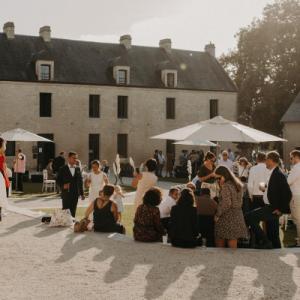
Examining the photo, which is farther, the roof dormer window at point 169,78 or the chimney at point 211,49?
the chimney at point 211,49

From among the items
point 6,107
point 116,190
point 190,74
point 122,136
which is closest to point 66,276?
point 116,190

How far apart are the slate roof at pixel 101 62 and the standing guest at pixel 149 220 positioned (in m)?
27.6

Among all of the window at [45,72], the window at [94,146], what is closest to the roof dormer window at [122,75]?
the window at [94,146]

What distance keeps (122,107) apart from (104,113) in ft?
4.97

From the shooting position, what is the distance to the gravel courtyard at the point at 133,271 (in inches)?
300

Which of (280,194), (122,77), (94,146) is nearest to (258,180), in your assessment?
(280,194)

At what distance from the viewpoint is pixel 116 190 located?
43.8 feet

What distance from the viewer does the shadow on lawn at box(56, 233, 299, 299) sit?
308 inches

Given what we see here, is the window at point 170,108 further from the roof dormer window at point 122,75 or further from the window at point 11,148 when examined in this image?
the window at point 11,148

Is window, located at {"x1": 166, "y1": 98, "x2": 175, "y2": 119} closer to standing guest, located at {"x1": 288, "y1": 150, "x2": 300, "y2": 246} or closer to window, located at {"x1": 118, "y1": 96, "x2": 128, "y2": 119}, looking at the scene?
window, located at {"x1": 118, "y1": 96, "x2": 128, "y2": 119}

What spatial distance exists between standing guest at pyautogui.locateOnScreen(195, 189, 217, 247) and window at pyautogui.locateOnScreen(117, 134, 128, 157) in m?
30.1

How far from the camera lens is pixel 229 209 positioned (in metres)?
10.5

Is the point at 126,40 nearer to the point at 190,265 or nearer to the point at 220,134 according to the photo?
the point at 220,134

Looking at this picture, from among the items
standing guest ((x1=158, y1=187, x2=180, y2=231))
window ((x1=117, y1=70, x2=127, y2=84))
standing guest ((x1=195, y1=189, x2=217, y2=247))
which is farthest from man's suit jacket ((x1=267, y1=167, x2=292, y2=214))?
window ((x1=117, y1=70, x2=127, y2=84))
